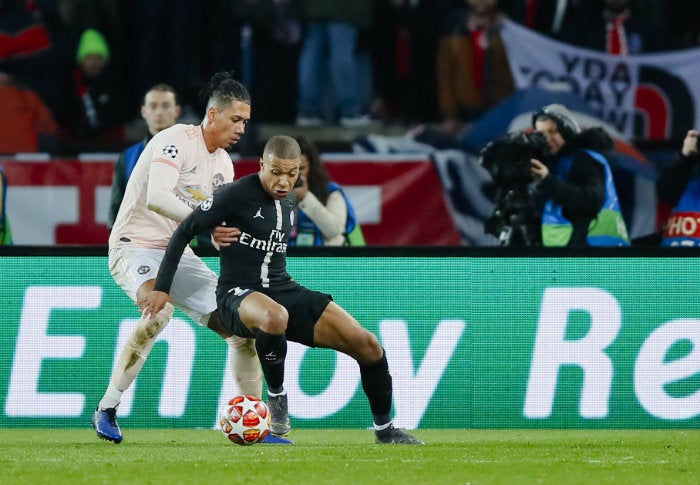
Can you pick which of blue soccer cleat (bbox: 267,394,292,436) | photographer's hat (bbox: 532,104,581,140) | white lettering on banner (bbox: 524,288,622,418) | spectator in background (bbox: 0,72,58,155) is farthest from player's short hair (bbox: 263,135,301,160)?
spectator in background (bbox: 0,72,58,155)

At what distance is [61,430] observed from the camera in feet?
31.3

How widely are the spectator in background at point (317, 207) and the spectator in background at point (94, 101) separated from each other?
2.88m

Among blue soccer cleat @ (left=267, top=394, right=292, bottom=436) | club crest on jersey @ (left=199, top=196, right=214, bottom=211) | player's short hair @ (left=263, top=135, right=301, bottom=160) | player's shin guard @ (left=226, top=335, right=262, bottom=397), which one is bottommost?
blue soccer cleat @ (left=267, top=394, right=292, bottom=436)

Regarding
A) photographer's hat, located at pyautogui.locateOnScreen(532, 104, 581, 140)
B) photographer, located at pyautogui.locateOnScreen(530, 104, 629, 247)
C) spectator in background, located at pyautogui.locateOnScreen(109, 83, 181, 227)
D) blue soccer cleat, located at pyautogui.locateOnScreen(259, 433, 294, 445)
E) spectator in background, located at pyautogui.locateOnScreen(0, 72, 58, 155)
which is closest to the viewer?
blue soccer cleat, located at pyautogui.locateOnScreen(259, 433, 294, 445)

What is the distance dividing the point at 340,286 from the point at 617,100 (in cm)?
394

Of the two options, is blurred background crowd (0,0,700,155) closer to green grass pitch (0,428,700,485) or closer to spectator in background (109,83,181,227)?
spectator in background (109,83,181,227)

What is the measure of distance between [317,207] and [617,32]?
3.82m

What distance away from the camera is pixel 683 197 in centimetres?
1051

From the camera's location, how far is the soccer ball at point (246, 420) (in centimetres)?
799

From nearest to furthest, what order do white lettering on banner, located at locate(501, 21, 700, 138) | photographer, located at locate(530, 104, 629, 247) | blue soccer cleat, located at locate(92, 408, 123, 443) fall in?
blue soccer cleat, located at locate(92, 408, 123, 443) → photographer, located at locate(530, 104, 629, 247) → white lettering on banner, located at locate(501, 21, 700, 138)

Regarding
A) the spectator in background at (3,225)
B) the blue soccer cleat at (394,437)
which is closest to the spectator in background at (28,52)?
the spectator in background at (3,225)

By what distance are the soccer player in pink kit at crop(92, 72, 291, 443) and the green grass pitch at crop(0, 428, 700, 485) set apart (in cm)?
42

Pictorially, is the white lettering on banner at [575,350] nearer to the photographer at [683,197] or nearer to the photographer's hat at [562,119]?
the photographer at [683,197]

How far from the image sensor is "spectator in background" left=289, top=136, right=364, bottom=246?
10320 mm
